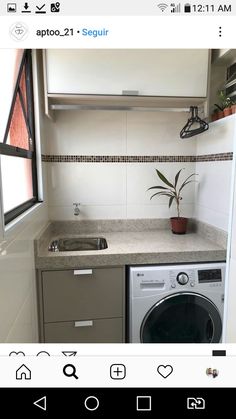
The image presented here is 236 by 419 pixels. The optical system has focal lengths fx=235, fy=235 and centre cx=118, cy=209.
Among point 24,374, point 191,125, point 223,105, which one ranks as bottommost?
point 24,374

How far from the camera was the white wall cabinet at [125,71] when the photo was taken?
Answer: 4.39 feet

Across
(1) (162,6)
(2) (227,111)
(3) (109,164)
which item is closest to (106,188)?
(3) (109,164)

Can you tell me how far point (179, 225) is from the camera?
1.66 meters

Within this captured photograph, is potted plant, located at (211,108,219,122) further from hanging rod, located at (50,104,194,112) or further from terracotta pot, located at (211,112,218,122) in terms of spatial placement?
hanging rod, located at (50,104,194,112)

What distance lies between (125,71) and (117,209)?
900 millimetres

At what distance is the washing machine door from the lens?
1.29 m

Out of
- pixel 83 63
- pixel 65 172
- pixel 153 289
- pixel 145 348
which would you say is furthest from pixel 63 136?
pixel 145 348

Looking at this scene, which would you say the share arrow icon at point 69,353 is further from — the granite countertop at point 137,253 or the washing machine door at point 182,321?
the washing machine door at point 182,321

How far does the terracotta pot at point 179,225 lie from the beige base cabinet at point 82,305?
0.59 metres

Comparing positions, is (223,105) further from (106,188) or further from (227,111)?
(106,188)

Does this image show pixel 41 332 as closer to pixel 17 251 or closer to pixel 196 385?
pixel 17 251

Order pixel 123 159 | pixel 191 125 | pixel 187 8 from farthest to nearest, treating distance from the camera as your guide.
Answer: pixel 123 159 → pixel 191 125 → pixel 187 8

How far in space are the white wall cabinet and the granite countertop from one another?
2.96 feet
